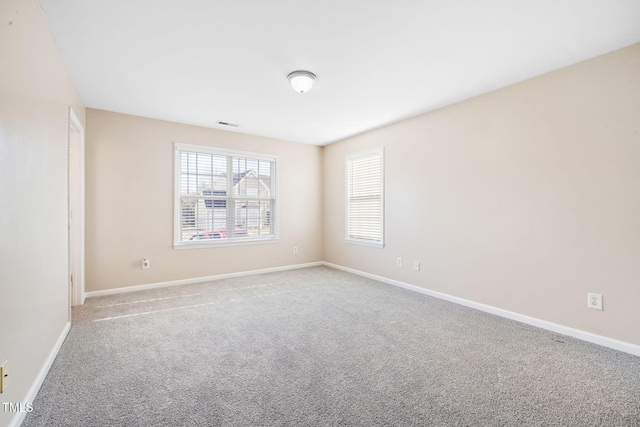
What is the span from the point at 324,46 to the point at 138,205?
332 centimetres

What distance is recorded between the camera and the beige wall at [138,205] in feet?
12.0

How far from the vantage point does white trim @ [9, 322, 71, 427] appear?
4.71 ft

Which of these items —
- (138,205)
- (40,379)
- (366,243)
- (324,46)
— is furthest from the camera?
(366,243)

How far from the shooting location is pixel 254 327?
9.00 feet

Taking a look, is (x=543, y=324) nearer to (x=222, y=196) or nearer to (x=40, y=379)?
(x=40, y=379)

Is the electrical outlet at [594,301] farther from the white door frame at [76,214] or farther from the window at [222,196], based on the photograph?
the white door frame at [76,214]

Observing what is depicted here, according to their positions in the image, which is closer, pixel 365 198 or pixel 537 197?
pixel 537 197

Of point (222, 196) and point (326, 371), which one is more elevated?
point (222, 196)

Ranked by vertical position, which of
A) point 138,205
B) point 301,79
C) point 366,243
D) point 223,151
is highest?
point 301,79

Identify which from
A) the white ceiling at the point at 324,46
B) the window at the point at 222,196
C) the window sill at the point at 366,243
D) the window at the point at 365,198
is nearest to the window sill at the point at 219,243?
the window at the point at 222,196

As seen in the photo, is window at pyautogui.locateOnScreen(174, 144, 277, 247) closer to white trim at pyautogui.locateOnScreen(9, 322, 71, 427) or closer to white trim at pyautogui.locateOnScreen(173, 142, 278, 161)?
white trim at pyautogui.locateOnScreen(173, 142, 278, 161)

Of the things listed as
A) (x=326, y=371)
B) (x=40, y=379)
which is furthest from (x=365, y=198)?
(x=40, y=379)

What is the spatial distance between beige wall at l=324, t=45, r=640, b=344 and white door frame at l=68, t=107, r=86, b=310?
13.7ft

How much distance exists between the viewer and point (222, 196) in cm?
465
